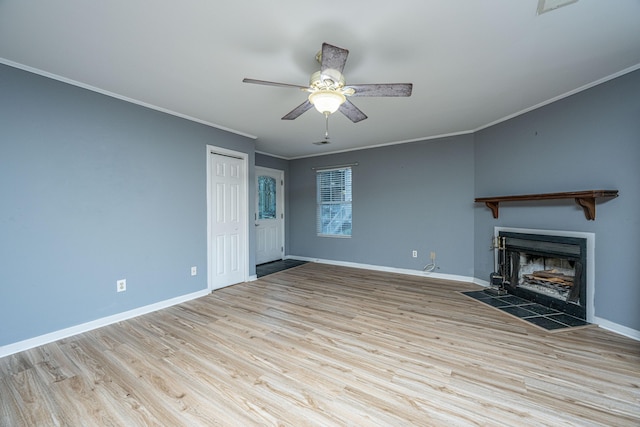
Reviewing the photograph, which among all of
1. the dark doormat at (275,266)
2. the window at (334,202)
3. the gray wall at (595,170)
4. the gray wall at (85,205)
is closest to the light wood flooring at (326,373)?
the gray wall at (85,205)

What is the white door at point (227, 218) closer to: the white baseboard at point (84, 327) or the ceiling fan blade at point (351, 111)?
the white baseboard at point (84, 327)

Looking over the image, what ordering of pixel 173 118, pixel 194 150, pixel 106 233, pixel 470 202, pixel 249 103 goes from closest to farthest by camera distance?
pixel 106 233 → pixel 249 103 → pixel 173 118 → pixel 194 150 → pixel 470 202

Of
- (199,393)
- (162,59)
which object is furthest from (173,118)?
(199,393)

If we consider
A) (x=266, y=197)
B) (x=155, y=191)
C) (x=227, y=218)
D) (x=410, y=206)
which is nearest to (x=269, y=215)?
(x=266, y=197)

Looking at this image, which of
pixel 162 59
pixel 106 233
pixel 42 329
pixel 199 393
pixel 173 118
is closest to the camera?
pixel 199 393

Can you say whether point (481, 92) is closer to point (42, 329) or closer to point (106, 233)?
point (106, 233)

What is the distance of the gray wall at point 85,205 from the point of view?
2.22 meters

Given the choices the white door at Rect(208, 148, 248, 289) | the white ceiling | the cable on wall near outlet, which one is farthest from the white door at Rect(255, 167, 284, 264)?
the cable on wall near outlet

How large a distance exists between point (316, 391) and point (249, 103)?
113 inches

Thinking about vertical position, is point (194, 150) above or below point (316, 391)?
above

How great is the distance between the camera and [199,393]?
1.71 metres

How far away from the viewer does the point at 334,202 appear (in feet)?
18.5

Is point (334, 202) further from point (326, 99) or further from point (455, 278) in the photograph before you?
point (326, 99)

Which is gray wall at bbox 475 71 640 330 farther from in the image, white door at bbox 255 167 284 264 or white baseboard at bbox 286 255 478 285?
white door at bbox 255 167 284 264
